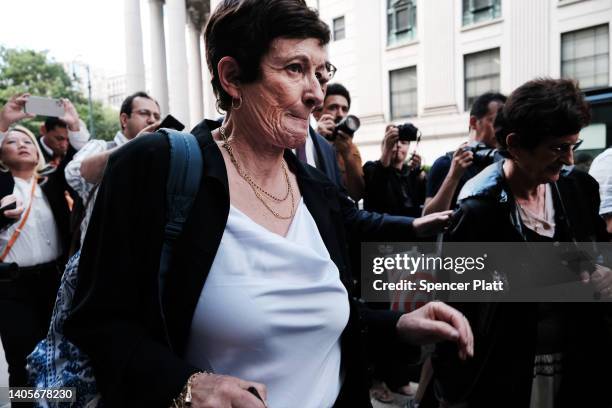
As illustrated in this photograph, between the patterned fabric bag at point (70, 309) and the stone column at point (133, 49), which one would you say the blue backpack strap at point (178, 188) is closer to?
the patterned fabric bag at point (70, 309)

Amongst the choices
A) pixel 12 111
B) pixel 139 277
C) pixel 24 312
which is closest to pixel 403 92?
pixel 12 111

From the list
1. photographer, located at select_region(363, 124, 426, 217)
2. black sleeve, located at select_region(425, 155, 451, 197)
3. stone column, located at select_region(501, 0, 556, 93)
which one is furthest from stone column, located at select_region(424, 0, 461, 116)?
black sleeve, located at select_region(425, 155, 451, 197)

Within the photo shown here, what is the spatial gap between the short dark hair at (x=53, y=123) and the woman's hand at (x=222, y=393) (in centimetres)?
424

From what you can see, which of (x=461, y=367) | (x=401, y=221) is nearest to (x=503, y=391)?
(x=461, y=367)

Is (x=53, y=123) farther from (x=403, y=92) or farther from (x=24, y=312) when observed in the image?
(x=403, y=92)

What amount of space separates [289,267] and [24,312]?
253 centimetres

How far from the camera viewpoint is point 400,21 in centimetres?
2070

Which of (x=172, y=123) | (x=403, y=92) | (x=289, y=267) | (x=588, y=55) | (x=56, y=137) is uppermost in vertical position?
(x=588, y=55)

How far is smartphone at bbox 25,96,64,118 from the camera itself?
3.73 meters

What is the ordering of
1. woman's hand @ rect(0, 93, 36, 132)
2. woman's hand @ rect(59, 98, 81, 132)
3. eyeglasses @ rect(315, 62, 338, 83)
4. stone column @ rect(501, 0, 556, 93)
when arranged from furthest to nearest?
1. stone column @ rect(501, 0, 556, 93)
2. woman's hand @ rect(59, 98, 81, 132)
3. woman's hand @ rect(0, 93, 36, 132)
4. eyeglasses @ rect(315, 62, 338, 83)

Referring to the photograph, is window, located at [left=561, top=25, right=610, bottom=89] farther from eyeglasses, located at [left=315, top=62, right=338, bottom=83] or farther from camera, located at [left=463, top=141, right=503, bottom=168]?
eyeglasses, located at [left=315, top=62, right=338, bottom=83]

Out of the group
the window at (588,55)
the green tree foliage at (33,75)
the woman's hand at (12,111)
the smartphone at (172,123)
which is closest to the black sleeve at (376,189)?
the smartphone at (172,123)

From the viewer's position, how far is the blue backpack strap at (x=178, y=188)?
3.76 ft

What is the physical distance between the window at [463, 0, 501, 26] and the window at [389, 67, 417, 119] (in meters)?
2.93
